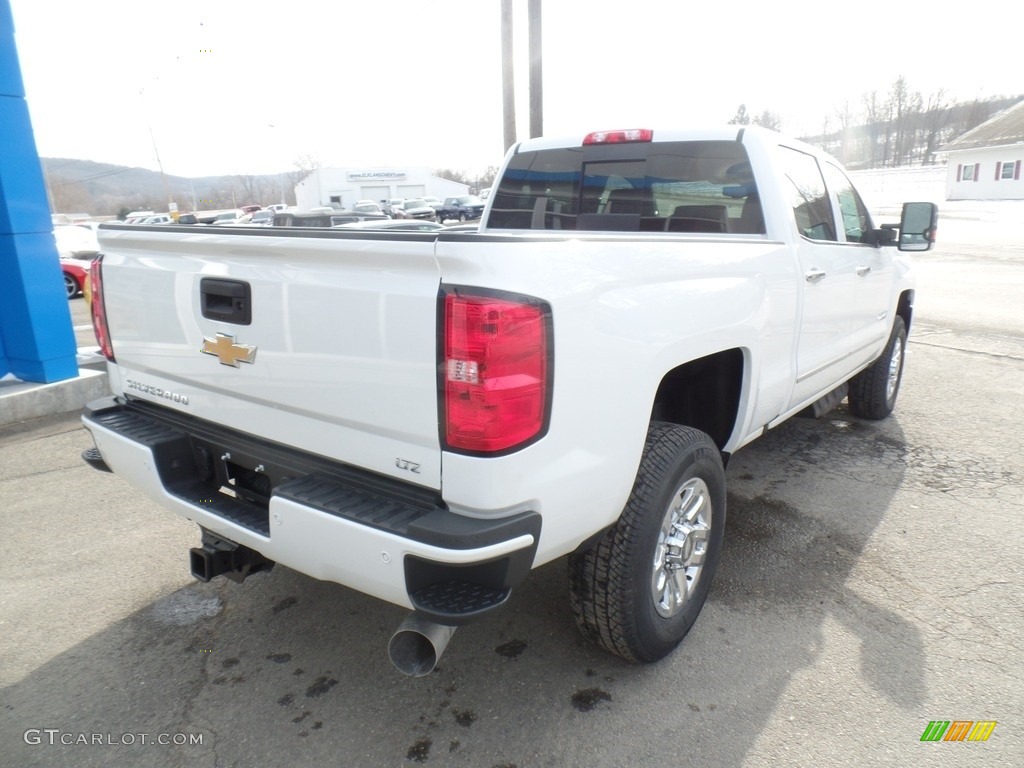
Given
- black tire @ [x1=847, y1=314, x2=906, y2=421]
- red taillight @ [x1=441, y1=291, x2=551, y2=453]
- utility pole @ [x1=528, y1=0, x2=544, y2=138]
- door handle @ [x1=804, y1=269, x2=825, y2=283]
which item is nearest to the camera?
red taillight @ [x1=441, y1=291, x2=551, y2=453]

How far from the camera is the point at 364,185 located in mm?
82000

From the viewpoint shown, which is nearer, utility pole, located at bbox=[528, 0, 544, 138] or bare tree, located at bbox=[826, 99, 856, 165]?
utility pole, located at bbox=[528, 0, 544, 138]

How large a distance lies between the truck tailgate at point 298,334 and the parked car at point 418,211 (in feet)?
129

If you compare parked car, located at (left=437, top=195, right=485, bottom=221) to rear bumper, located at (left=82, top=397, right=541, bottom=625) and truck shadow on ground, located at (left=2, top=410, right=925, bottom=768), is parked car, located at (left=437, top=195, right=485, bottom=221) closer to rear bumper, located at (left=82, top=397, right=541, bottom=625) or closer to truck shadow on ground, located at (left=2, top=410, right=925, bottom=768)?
truck shadow on ground, located at (left=2, top=410, right=925, bottom=768)

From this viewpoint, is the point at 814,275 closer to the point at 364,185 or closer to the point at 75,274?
the point at 75,274

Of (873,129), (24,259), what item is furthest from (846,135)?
(24,259)

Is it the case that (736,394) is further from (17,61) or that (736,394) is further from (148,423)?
(17,61)

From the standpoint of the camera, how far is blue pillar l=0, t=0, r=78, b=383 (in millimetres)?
6125

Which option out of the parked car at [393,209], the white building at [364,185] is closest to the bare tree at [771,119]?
the parked car at [393,209]

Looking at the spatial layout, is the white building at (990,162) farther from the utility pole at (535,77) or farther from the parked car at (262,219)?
the utility pole at (535,77)

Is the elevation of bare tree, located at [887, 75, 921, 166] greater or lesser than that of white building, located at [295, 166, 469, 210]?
greater

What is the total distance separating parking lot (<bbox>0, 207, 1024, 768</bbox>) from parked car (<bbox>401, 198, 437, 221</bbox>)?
1524 inches

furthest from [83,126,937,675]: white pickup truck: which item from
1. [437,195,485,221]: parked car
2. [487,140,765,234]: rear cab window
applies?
[437,195,485,221]: parked car

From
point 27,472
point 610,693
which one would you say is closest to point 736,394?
point 610,693
